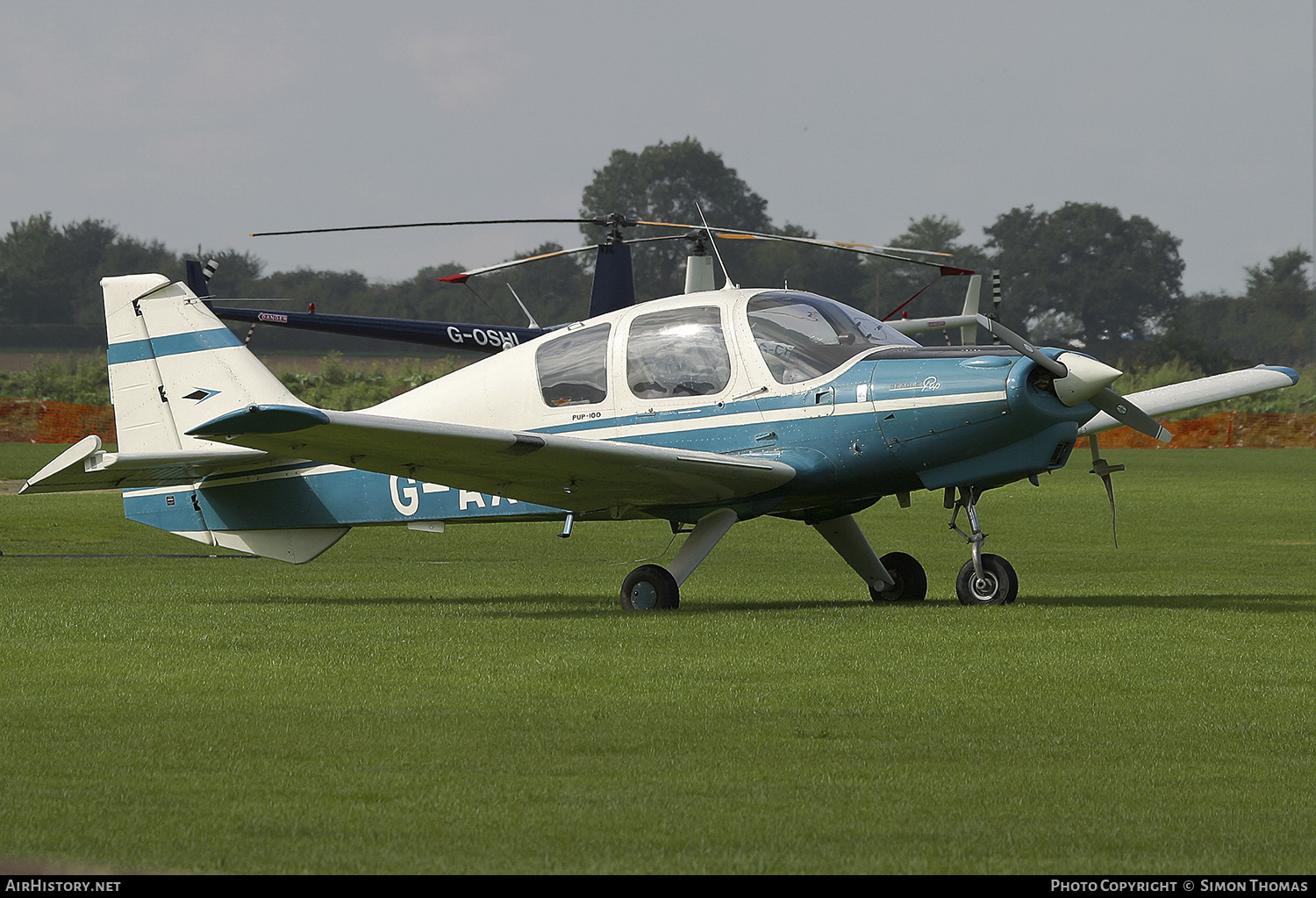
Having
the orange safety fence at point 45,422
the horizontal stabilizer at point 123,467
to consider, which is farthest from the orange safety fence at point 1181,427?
the horizontal stabilizer at point 123,467

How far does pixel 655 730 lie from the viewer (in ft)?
22.5

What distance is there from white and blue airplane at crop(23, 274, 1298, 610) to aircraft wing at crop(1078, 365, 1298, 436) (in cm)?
2

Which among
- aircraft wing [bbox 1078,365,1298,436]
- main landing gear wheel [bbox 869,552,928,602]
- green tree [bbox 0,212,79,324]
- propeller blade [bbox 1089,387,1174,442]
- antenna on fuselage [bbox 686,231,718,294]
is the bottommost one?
main landing gear wheel [bbox 869,552,928,602]

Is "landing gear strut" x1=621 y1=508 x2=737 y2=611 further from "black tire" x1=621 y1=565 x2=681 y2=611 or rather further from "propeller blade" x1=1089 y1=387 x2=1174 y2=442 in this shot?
"propeller blade" x1=1089 y1=387 x2=1174 y2=442

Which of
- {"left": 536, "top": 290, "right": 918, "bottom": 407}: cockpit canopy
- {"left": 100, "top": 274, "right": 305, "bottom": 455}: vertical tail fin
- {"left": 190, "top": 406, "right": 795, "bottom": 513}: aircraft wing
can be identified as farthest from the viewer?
{"left": 100, "top": 274, "right": 305, "bottom": 455}: vertical tail fin

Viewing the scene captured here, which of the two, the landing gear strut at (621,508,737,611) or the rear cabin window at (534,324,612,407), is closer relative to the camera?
the landing gear strut at (621,508,737,611)

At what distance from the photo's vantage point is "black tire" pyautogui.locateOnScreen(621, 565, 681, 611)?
1223 cm

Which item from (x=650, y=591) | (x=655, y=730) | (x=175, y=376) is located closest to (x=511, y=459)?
(x=650, y=591)

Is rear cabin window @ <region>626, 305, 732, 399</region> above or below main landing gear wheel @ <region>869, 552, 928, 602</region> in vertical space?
above

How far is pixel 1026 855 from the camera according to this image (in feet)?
15.6

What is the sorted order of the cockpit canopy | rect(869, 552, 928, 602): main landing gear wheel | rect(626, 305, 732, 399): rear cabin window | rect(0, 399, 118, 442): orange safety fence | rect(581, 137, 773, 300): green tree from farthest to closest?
rect(581, 137, 773, 300): green tree → rect(0, 399, 118, 442): orange safety fence → rect(869, 552, 928, 602): main landing gear wheel → rect(626, 305, 732, 399): rear cabin window → the cockpit canopy

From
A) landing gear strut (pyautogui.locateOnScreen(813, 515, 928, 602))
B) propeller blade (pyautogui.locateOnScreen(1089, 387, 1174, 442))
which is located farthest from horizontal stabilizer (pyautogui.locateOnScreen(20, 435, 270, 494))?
propeller blade (pyautogui.locateOnScreen(1089, 387, 1174, 442))

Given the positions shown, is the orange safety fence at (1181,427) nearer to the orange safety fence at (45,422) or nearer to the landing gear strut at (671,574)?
the orange safety fence at (45,422)
